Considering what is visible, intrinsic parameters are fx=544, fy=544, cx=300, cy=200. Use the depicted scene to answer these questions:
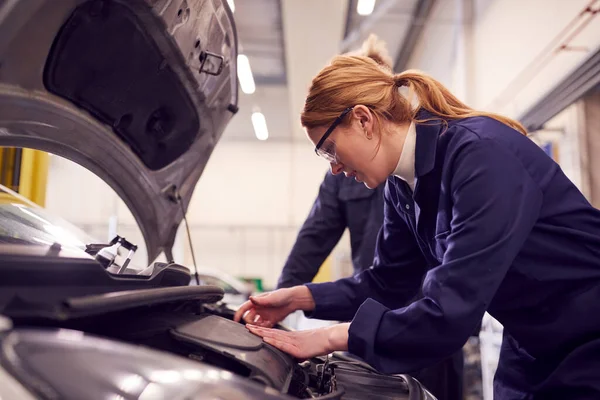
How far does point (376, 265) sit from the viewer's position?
1.55 meters

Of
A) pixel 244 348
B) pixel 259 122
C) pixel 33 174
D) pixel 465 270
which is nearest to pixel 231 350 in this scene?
pixel 244 348

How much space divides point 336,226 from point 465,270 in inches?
52.3

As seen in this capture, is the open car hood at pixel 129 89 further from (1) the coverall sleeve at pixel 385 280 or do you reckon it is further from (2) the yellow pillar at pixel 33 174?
(2) the yellow pillar at pixel 33 174

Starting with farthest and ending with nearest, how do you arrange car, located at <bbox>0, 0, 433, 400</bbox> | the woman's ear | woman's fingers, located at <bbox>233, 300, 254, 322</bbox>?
woman's fingers, located at <bbox>233, 300, 254, 322</bbox> → the woman's ear → car, located at <bbox>0, 0, 433, 400</bbox>

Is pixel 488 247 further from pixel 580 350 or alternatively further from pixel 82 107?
pixel 82 107

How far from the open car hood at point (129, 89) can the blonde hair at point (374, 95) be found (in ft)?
1.25

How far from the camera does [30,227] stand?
1.30 meters

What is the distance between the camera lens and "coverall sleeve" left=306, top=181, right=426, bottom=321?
4.87ft

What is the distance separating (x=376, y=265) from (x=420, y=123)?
19.3 inches

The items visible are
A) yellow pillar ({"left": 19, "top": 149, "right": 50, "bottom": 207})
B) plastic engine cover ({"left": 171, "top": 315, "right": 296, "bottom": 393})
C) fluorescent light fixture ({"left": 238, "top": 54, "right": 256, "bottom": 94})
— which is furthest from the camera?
fluorescent light fixture ({"left": 238, "top": 54, "right": 256, "bottom": 94})

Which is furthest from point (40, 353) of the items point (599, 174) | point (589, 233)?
point (599, 174)

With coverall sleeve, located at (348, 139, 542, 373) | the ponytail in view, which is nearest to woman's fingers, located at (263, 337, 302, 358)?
coverall sleeve, located at (348, 139, 542, 373)

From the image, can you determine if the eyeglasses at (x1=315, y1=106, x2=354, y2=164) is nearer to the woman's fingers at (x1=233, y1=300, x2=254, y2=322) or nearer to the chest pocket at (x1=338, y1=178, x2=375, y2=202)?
the woman's fingers at (x1=233, y1=300, x2=254, y2=322)

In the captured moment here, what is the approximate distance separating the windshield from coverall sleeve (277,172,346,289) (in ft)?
2.96
